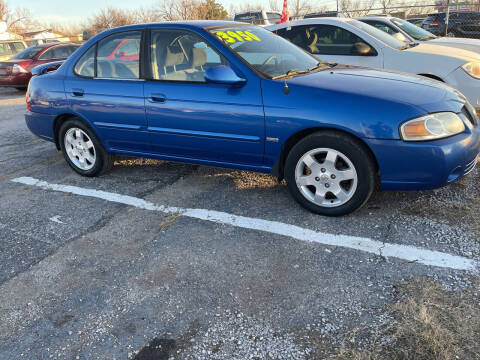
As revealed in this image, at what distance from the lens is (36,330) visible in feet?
8.11

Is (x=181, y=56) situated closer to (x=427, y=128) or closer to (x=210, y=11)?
(x=427, y=128)

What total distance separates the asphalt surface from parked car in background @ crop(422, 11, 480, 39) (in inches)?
515

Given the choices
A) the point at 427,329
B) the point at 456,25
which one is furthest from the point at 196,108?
the point at 456,25

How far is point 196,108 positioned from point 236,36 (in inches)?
34.5

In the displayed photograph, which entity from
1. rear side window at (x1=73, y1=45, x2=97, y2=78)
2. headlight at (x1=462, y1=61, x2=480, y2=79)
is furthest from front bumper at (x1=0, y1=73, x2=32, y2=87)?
headlight at (x1=462, y1=61, x2=480, y2=79)

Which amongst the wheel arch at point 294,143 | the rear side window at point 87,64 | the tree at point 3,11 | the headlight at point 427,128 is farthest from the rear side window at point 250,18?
the tree at point 3,11

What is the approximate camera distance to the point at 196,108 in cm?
382

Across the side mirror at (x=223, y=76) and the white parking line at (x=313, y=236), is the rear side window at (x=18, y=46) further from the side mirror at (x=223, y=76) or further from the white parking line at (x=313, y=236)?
the side mirror at (x=223, y=76)

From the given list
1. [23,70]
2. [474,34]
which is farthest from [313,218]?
[474,34]

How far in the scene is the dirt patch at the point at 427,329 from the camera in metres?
2.09

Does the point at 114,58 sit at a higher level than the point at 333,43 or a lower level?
higher

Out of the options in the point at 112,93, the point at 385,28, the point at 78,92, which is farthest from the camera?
the point at 385,28

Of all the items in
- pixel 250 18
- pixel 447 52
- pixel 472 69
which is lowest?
pixel 472 69

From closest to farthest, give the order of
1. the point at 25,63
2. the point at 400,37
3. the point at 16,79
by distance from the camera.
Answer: the point at 400,37, the point at 16,79, the point at 25,63
